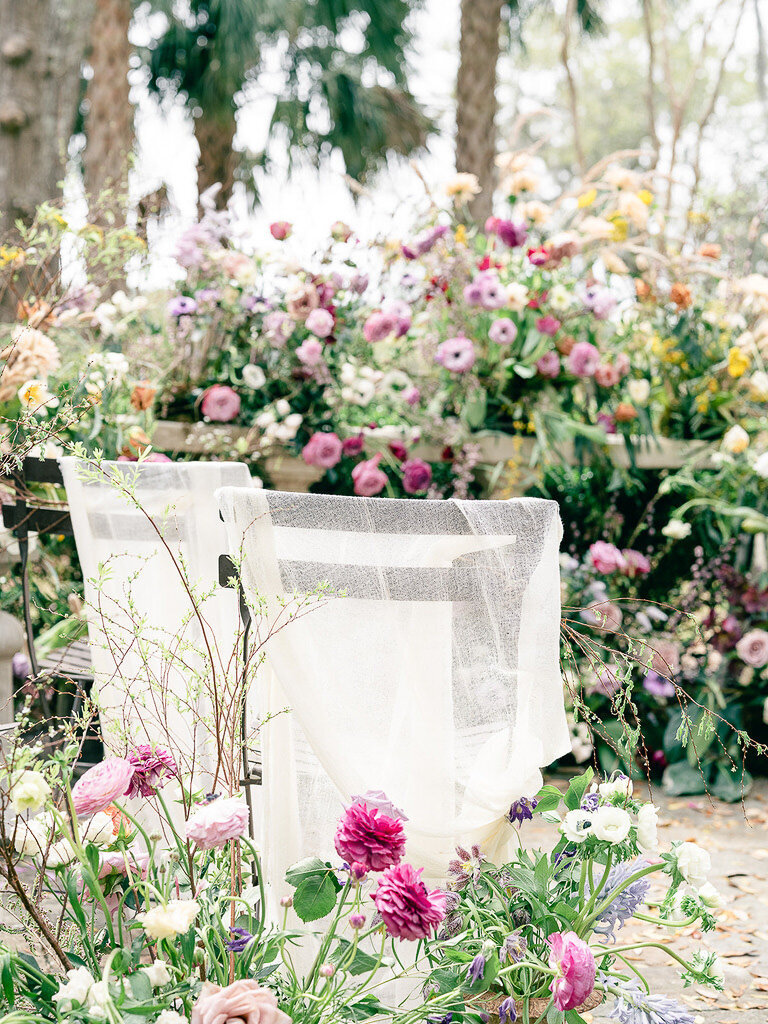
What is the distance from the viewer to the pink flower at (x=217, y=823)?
46.9 inches

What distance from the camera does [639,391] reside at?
3.81 meters

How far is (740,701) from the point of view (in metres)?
3.66

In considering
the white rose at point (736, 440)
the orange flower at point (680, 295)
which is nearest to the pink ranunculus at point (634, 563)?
Answer: the white rose at point (736, 440)

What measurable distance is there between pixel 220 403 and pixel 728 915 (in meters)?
2.17

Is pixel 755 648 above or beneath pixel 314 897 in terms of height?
beneath

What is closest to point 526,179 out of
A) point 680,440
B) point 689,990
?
point 680,440

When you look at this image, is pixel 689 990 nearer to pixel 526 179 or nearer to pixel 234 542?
pixel 234 542

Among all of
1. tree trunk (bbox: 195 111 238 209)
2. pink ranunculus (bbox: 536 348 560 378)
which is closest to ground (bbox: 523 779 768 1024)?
pink ranunculus (bbox: 536 348 560 378)

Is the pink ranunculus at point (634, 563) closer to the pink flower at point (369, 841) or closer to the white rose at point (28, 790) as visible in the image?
the pink flower at point (369, 841)

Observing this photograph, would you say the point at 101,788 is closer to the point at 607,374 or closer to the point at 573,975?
the point at 573,975

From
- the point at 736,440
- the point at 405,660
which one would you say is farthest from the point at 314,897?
the point at 736,440

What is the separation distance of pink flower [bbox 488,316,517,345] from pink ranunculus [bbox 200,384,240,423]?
991 millimetres

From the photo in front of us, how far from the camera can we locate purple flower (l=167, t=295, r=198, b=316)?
333cm

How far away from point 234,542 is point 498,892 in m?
0.68
